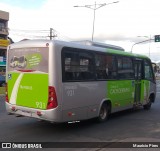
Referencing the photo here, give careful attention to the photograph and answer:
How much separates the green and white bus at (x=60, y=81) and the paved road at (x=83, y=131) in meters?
0.44

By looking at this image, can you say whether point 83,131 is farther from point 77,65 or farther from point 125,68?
point 125,68

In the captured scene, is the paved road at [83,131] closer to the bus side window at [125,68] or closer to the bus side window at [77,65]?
the bus side window at [77,65]

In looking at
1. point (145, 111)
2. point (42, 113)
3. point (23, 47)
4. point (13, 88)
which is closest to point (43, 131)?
point (42, 113)

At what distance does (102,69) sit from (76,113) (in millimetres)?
2265

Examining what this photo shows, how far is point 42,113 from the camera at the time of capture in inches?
350

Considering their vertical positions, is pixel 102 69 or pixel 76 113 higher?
pixel 102 69

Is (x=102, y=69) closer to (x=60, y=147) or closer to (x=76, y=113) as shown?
(x=76, y=113)

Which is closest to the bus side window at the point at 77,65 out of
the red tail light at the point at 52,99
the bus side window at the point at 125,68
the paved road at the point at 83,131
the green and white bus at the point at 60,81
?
the green and white bus at the point at 60,81

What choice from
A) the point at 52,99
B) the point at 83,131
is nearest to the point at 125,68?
the point at 83,131

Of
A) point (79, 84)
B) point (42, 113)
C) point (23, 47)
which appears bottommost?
point (42, 113)

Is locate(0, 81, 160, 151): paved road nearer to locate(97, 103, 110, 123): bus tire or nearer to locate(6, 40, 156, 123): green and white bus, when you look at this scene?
locate(97, 103, 110, 123): bus tire

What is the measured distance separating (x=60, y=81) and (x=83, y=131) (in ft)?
5.94

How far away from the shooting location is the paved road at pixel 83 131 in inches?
338

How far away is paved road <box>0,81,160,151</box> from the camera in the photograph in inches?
338
